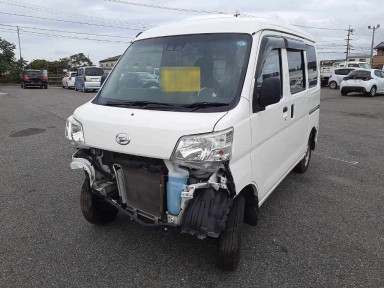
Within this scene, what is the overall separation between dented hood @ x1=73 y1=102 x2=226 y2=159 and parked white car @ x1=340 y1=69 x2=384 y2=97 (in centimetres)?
1840

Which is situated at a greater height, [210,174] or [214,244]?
[210,174]

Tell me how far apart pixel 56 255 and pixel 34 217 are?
0.89m

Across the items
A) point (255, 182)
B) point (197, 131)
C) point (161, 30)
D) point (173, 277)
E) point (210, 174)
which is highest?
point (161, 30)

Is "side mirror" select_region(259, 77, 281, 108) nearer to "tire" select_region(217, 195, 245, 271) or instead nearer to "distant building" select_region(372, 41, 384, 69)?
"tire" select_region(217, 195, 245, 271)

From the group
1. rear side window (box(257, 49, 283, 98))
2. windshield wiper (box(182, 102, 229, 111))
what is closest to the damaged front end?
windshield wiper (box(182, 102, 229, 111))

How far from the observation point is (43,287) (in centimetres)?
247

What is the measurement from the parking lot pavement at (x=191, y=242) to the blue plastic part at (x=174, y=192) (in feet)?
1.92

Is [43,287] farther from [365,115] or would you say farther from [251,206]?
[365,115]

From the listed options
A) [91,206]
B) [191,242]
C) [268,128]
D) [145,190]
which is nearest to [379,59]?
[268,128]

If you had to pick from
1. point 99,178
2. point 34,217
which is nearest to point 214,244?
point 99,178

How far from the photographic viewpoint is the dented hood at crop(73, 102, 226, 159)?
7.54 ft

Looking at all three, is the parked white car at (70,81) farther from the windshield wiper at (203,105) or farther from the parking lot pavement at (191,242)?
the windshield wiper at (203,105)

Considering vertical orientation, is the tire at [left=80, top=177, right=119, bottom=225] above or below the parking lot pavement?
above

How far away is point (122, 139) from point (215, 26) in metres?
1.36
